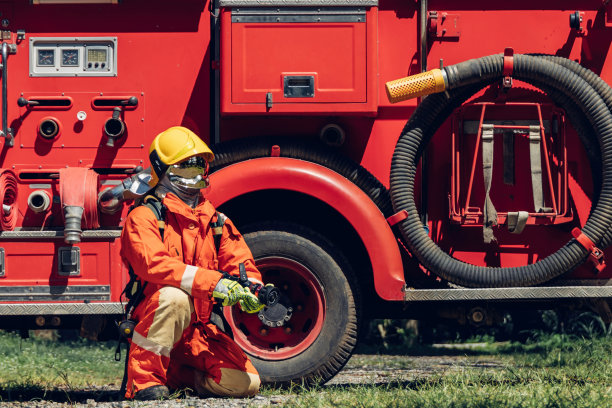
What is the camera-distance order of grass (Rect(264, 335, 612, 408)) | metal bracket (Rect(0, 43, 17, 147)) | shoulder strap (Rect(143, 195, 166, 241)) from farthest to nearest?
1. metal bracket (Rect(0, 43, 17, 147))
2. shoulder strap (Rect(143, 195, 166, 241))
3. grass (Rect(264, 335, 612, 408))

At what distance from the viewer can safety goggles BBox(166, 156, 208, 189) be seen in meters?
6.24

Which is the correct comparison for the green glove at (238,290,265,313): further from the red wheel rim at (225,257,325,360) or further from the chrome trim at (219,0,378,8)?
the chrome trim at (219,0,378,8)

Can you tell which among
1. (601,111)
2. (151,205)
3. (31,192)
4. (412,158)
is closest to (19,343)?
(31,192)

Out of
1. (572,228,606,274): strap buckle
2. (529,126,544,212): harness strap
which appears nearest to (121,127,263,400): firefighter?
(529,126,544,212): harness strap

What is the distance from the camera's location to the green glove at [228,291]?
231 inches

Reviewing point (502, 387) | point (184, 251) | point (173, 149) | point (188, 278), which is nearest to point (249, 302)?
point (188, 278)

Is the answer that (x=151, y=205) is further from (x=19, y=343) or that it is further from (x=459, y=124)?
(x=19, y=343)

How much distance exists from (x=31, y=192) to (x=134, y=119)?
776 mm

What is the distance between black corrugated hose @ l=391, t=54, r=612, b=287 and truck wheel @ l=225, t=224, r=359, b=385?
19.8 inches

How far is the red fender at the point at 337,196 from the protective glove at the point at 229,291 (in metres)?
0.77

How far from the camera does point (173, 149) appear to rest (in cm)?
625

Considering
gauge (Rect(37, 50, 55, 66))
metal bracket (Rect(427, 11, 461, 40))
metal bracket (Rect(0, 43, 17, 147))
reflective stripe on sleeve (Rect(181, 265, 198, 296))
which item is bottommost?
reflective stripe on sleeve (Rect(181, 265, 198, 296))

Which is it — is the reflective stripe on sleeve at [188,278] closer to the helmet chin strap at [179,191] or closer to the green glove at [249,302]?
the green glove at [249,302]

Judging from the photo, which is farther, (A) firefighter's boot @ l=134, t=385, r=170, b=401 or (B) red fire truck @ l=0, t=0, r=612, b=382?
(B) red fire truck @ l=0, t=0, r=612, b=382
